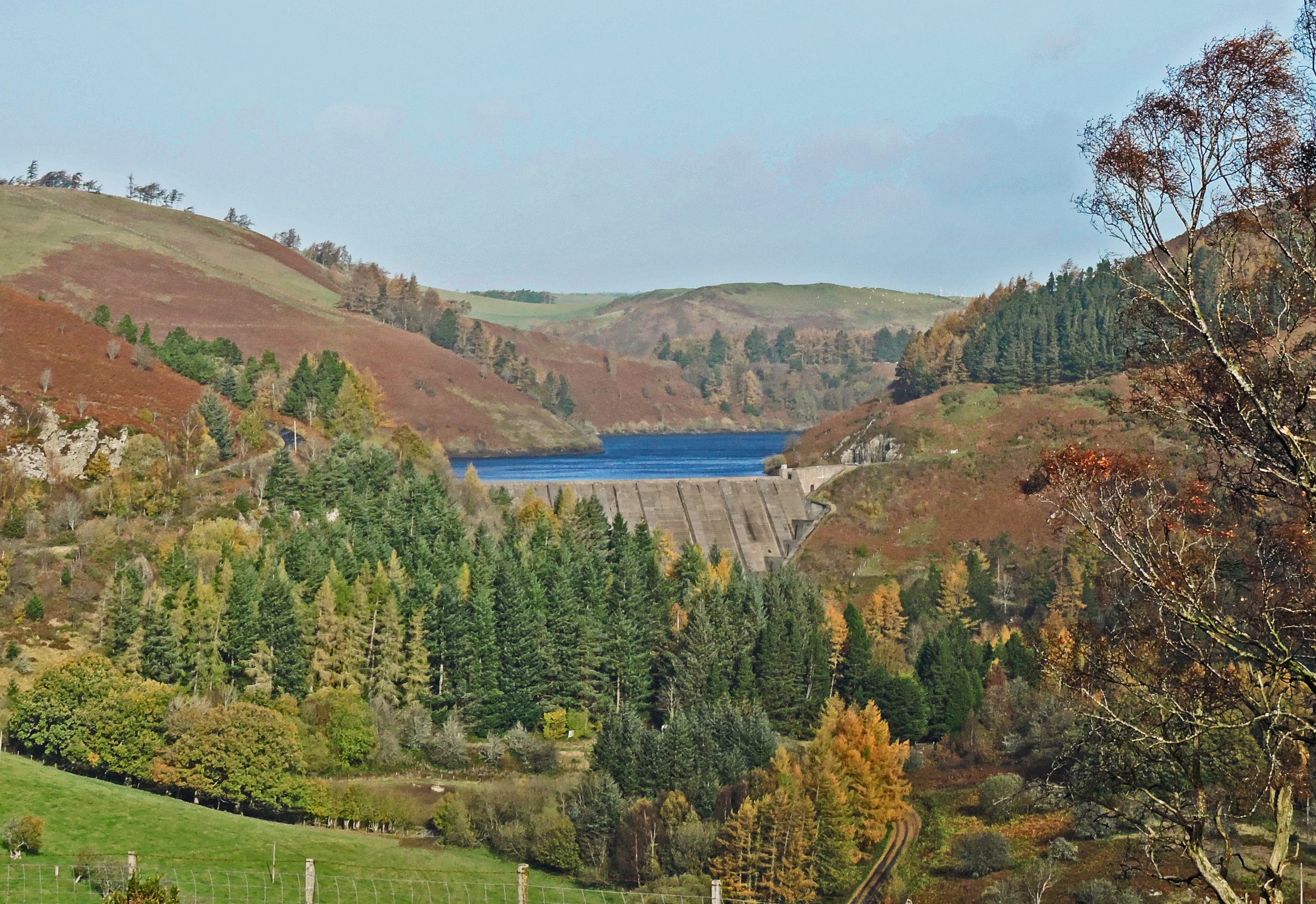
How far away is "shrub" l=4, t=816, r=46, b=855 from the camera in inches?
1799

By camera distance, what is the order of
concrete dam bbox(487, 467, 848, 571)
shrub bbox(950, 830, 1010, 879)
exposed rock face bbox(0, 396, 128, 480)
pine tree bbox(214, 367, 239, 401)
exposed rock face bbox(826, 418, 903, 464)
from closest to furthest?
1. shrub bbox(950, 830, 1010, 879)
2. exposed rock face bbox(0, 396, 128, 480)
3. pine tree bbox(214, 367, 239, 401)
4. concrete dam bbox(487, 467, 848, 571)
5. exposed rock face bbox(826, 418, 903, 464)

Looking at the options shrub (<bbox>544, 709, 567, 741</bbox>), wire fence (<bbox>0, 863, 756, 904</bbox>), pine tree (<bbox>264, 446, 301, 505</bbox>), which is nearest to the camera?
wire fence (<bbox>0, 863, 756, 904</bbox>)

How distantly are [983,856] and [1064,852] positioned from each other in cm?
295

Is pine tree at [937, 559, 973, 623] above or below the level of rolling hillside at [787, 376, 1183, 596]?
below

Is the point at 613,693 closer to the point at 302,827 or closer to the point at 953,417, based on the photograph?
the point at 302,827

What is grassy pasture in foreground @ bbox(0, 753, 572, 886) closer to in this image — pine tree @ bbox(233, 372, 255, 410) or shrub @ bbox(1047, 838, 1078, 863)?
shrub @ bbox(1047, 838, 1078, 863)

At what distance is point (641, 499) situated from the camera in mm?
127750

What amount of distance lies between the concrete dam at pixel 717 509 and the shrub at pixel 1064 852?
6722 centimetres

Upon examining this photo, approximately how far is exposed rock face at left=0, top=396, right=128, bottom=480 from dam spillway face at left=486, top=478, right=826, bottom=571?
3552 cm

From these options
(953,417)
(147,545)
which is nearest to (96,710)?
(147,545)

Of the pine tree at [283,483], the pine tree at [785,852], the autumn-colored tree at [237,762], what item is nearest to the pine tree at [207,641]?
the autumn-colored tree at [237,762]

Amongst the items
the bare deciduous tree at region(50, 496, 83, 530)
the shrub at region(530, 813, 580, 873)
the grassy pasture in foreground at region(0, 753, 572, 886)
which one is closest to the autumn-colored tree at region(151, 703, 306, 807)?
the grassy pasture in foreground at region(0, 753, 572, 886)

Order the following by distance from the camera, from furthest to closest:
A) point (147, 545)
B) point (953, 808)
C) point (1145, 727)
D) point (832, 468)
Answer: point (832, 468)
point (147, 545)
point (953, 808)
point (1145, 727)

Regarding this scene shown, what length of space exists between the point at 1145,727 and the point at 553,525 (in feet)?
249
